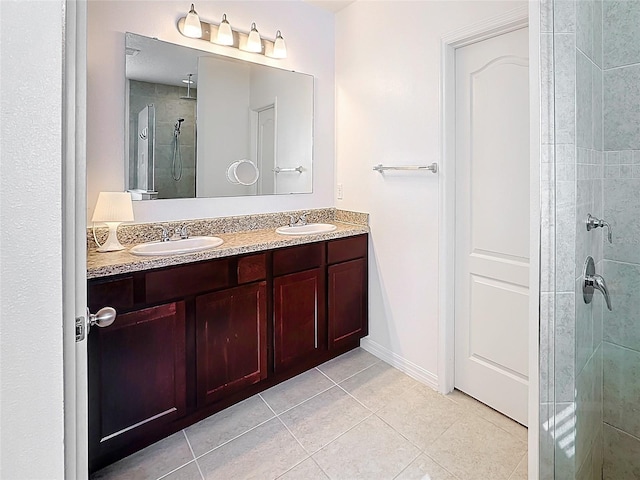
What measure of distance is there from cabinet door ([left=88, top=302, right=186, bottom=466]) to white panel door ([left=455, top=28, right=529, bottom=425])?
5.34ft

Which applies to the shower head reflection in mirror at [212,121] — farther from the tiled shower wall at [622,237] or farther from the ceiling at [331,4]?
the tiled shower wall at [622,237]

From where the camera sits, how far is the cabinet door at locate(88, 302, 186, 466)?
5.41ft

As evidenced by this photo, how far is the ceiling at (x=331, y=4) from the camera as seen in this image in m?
2.80

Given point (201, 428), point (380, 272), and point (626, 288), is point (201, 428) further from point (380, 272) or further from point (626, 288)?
point (626, 288)

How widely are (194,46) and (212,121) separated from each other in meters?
0.45

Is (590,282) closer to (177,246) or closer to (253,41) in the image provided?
(177,246)

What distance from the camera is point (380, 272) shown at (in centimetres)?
278

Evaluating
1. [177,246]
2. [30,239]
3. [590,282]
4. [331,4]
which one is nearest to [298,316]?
[177,246]

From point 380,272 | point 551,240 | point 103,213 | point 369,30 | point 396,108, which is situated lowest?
point 380,272

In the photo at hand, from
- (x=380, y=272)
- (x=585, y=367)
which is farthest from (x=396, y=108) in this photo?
(x=585, y=367)

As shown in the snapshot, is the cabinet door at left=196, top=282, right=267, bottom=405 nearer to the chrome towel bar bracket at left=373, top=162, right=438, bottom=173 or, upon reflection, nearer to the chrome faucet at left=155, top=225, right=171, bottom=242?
the chrome faucet at left=155, top=225, right=171, bottom=242

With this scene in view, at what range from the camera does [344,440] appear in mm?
1933

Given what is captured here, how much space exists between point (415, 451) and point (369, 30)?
265 cm

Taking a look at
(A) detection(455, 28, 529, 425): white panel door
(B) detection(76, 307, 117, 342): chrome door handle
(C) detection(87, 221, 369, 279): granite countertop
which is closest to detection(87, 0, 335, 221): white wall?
(C) detection(87, 221, 369, 279): granite countertop
